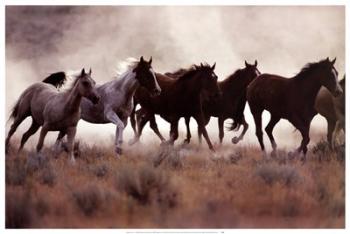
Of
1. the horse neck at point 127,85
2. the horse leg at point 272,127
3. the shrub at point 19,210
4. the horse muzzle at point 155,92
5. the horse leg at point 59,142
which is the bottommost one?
the shrub at point 19,210

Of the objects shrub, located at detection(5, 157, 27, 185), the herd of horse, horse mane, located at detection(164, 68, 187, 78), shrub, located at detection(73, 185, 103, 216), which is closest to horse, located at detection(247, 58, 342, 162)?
the herd of horse

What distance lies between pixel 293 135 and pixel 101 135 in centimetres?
274

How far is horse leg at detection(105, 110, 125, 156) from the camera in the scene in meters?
9.06

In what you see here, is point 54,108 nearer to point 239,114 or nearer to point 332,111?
point 239,114

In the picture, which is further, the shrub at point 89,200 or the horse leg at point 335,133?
the horse leg at point 335,133

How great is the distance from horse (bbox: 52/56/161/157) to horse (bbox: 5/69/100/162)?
29 cm

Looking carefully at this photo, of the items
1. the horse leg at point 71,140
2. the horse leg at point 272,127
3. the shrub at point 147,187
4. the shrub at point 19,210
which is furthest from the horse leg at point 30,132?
the horse leg at point 272,127

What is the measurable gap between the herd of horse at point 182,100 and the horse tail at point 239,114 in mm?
16

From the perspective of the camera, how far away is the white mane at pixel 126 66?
9.23 metres

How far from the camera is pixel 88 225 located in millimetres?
8016

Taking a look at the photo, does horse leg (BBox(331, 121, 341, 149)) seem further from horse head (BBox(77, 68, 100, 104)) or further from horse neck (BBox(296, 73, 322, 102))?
horse head (BBox(77, 68, 100, 104))

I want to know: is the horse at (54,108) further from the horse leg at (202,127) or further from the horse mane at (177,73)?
the horse leg at (202,127)

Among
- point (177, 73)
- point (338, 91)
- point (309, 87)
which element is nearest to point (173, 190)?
point (177, 73)

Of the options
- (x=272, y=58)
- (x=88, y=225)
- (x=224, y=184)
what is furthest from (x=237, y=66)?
(x=88, y=225)
